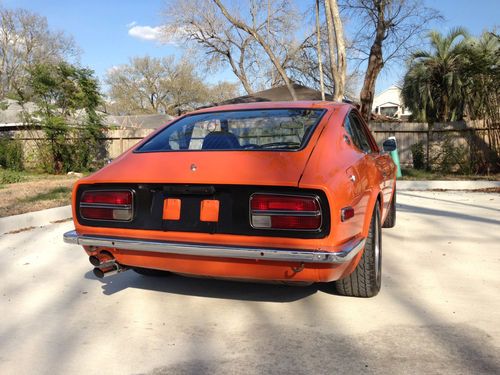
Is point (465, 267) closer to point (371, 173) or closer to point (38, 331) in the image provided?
point (371, 173)

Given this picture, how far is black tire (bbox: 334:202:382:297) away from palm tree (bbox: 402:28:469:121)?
19.0 metres

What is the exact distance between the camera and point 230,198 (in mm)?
2773

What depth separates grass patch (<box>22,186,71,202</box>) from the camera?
331 inches

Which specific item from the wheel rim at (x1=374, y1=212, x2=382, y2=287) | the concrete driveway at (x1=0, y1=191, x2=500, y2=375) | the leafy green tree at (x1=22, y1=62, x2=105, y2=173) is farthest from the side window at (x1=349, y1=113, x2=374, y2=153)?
the leafy green tree at (x1=22, y1=62, x2=105, y2=173)

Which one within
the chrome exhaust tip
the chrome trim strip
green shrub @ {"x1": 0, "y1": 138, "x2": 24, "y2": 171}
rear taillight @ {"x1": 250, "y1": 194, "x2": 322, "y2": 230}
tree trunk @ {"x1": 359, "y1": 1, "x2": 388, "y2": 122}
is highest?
tree trunk @ {"x1": 359, "y1": 1, "x2": 388, "y2": 122}

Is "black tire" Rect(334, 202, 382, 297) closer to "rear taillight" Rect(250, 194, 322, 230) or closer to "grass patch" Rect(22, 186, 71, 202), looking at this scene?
"rear taillight" Rect(250, 194, 322, 230)

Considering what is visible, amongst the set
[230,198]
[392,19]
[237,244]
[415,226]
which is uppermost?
Answer: [392,19]

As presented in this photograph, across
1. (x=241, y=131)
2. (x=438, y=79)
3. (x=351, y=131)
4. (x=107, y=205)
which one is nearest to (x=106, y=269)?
(x=107, y=205)

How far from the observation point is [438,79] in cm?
2139

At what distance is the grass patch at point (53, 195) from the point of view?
27.6 ft

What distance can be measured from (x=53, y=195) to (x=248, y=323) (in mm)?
7057

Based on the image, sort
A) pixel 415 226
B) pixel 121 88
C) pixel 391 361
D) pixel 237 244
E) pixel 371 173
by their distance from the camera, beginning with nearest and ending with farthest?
pixel 391 361 → pixel 237 244 → pixel 371 173 → pixel 415 226 → pixel 121 88

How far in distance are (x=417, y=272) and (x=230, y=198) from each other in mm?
2197

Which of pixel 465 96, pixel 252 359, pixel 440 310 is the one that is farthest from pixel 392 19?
pixel 252 359
